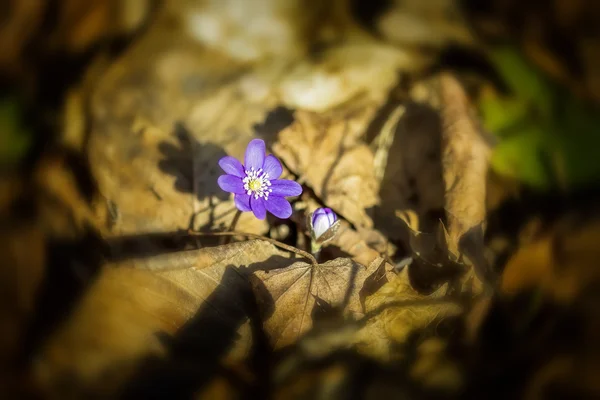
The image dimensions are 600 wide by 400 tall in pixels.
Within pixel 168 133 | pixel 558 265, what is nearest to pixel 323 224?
pixel 168 133

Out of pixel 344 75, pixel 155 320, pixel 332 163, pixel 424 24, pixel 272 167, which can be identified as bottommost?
pixel 155 320

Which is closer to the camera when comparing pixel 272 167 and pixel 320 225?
pixel 320 225

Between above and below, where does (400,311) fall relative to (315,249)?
below

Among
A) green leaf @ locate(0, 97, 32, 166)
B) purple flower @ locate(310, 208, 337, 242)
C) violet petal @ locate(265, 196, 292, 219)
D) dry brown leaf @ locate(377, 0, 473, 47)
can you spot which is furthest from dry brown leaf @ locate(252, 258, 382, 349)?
green leaf @ locate(0, 97, 32, 166)

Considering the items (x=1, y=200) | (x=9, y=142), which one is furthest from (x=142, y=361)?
(x=9, y=142)

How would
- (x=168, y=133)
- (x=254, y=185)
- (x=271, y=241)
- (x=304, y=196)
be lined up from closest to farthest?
(x=271, y=241), (x=254, y=185), (x=304, y=196), (x=168, y=133)

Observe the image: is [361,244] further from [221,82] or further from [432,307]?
[221,82]

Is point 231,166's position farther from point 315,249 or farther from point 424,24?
point 424,24
